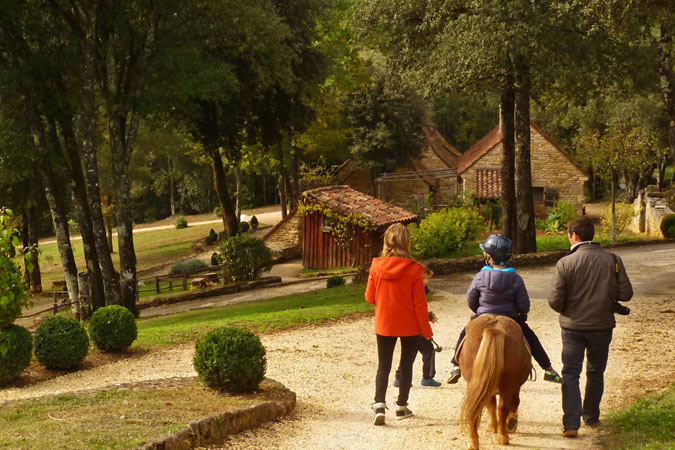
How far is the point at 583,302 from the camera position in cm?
754

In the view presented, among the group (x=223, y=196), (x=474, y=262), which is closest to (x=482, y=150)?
(x=223, y=196)

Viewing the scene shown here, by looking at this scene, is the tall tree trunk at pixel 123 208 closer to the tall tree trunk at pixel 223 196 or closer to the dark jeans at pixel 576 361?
the tall tree trunk at pixel 223 196

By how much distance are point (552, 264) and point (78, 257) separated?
39.5 metres

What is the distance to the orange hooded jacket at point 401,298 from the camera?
320 inches

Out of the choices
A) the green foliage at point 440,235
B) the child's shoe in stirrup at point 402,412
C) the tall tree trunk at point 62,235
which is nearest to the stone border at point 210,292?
the tall tree trunk at point 62,235

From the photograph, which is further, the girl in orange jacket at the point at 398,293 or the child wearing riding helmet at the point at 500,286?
the girl in orange jacket at the point at 398,293

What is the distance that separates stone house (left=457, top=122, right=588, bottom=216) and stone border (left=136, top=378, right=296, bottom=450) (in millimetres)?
38786

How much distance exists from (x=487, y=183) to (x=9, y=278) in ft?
138

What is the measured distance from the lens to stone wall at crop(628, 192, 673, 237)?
107 ft

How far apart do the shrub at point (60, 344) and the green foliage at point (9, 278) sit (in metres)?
0.91

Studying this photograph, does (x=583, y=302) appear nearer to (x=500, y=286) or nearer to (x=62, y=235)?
(x=500, y=286)

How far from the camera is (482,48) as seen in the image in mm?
20688

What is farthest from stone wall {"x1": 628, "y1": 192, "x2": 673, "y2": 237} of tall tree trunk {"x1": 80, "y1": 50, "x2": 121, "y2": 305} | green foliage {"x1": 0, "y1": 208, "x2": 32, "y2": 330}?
green foliage {"x1": 0, "y1": 208, "x2": 32, "y2": 330}

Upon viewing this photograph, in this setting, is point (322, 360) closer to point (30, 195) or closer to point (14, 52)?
point (14, 52)
